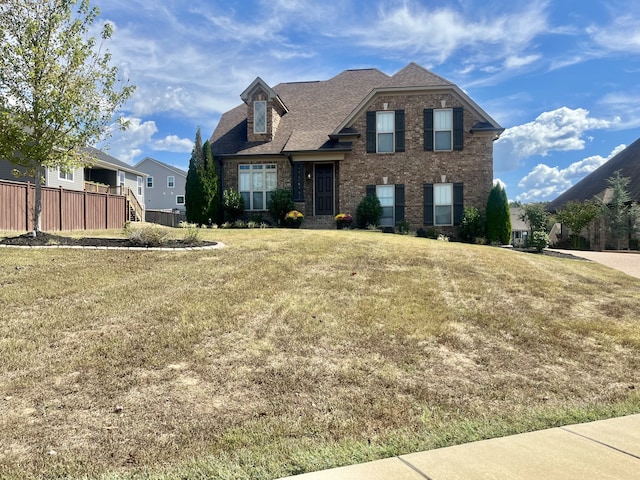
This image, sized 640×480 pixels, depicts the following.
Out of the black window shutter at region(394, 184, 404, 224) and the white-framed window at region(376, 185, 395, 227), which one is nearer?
the black window shutter at region(394, 184, 404, 224)

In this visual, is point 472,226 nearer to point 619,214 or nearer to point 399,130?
point 399,130

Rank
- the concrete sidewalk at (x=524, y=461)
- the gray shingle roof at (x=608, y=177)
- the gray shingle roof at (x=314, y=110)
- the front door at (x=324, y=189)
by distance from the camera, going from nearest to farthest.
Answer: the concrete sidewalk at (x=524, y=461), the gray shingle roof at (x=314, y=110), the front door at (x=324, y=189), the gray shingle roof at (x=608, y=177)

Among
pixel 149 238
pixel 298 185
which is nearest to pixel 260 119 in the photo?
pixel 298 185

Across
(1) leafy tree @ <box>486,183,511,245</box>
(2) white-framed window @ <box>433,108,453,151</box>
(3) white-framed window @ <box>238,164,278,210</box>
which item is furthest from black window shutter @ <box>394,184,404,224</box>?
(3) white-framed window @ <box>238,164,278,210</box>

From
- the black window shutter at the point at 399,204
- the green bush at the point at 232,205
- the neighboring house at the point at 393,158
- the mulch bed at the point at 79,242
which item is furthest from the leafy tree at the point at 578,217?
the mulch bed at the point at 79,242

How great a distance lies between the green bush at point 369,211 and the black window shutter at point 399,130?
2638 mm

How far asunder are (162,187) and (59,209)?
119 ft

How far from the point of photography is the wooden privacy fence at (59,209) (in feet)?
48.5

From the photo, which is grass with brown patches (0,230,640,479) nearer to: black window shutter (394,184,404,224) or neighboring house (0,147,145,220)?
black window shutter (394,184,404,224)

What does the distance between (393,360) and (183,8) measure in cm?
1011

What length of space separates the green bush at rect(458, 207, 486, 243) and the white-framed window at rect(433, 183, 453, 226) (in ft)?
2.55

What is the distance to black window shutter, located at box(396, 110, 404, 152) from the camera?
19.7 metres

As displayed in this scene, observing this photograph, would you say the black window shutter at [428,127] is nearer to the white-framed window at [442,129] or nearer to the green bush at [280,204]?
the white-framed window at [442,129]

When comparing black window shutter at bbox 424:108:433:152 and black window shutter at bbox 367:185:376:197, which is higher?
black window shutter at bbox 424:108:433:152
